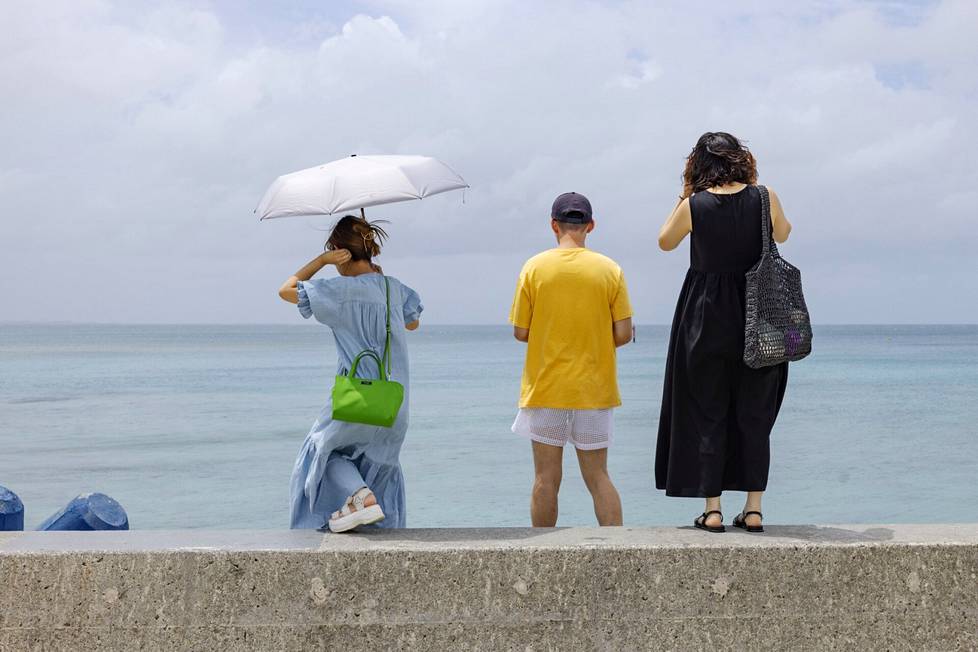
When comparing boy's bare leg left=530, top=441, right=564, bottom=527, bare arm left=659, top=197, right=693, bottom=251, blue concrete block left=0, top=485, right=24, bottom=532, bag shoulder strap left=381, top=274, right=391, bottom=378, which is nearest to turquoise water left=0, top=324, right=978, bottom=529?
blue concrete block left=0, top=485, right=24, bottom=532

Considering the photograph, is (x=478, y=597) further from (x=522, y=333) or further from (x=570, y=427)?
(x=522, y=333)

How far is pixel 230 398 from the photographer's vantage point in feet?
96.0

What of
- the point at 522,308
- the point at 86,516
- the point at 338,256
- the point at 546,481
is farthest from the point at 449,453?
the point at 338,256

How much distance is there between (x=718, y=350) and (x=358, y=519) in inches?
61.7

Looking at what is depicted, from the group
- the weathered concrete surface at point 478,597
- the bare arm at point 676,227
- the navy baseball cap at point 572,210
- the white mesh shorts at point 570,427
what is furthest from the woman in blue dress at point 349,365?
the bare arm at point 676,227

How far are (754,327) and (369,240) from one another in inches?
65.1

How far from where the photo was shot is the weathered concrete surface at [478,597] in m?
3.55

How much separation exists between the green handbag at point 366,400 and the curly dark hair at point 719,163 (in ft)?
4.82

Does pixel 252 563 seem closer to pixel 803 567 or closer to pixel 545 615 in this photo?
pixel 545 615

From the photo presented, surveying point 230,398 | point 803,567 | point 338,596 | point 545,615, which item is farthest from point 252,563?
point 230,398

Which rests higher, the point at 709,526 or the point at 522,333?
the point at 522,333

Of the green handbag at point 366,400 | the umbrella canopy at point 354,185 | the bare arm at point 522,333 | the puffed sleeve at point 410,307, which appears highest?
the umbrella canopy at point 354,185

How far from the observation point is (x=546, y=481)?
4.64m

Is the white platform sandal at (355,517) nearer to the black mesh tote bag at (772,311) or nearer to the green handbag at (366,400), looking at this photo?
the green handbag at (366,400)
